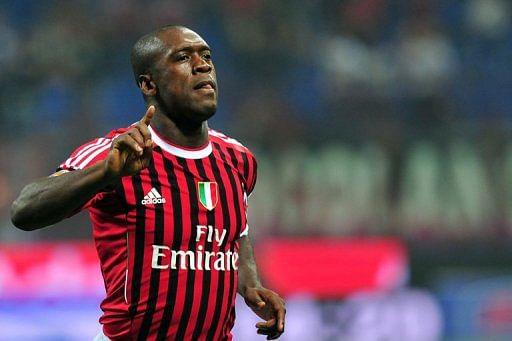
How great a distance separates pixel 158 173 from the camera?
371cm

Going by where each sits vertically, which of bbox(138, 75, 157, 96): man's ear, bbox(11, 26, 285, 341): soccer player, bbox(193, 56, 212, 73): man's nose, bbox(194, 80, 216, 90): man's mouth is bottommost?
bbox(11, 26, 285, 341): soccer player

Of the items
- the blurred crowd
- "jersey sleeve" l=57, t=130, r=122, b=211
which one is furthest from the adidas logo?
the blurred crowd

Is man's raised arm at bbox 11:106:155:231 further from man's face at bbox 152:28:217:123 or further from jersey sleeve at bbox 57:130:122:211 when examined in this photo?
man's face at bbox 152:28:217:123

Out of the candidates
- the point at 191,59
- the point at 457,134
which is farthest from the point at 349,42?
the point at 191,59

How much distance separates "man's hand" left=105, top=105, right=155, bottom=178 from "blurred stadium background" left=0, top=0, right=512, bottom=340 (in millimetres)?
4908

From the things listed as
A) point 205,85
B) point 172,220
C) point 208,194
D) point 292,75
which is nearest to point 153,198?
point 172,220

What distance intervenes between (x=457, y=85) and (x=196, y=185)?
20.8ft

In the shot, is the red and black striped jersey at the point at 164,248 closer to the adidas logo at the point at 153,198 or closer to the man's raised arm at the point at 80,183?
the adidas logo at the point at 153,198

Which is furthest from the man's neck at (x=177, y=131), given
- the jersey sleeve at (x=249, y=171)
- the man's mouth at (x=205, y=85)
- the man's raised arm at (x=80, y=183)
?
the man's raised arm at (x=80, y=183)

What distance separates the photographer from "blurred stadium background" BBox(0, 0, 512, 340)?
7.98 meters

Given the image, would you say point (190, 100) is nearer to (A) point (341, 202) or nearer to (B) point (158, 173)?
(B) point (158, 173)

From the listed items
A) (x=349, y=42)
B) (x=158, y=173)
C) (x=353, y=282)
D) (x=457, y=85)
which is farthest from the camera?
(x=349, y=42)

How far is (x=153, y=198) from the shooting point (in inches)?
144

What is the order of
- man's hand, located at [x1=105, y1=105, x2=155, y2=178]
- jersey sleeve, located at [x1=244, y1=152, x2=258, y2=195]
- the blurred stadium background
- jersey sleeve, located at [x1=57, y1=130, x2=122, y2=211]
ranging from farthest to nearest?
1. the blurred stadium background
2. jersey sleeve, located at [x1=244, y1=152, x2=258, y2=195]
3. jersey sleeve, located at [x1=57, y1=130, x2=122, y2=211]
4. man's hand, located at [x1=105, y1=105, x2=155, y2=178]
